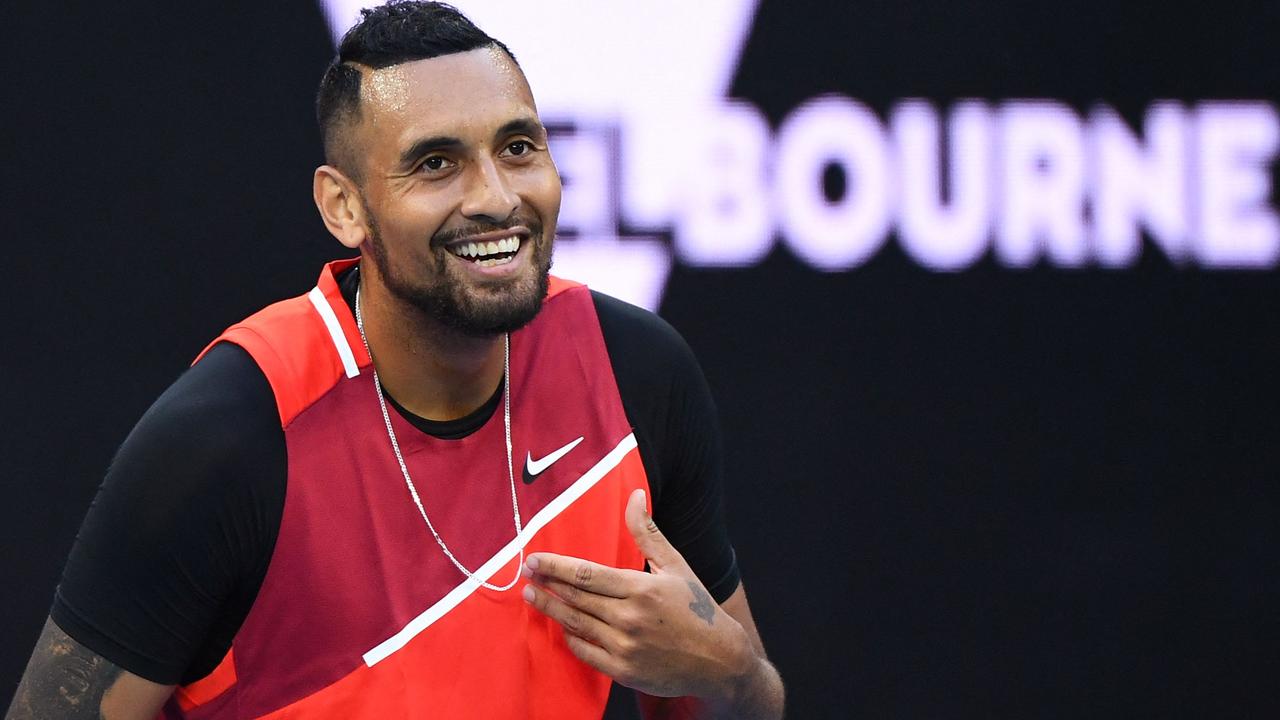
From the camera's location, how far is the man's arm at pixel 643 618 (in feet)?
Answer: 5.54

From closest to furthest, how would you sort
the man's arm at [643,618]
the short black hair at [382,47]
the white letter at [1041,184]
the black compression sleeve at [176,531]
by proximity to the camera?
the black compression sleeve at [176,531] → the man's arm at [643,618] → the short black hair at [382,47] → the white letter at [1041,184]

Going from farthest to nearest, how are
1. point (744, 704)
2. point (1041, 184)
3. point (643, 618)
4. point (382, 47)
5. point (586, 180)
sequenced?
point (1041, 184)
point (586, 180)
point (744, 704)
point (382, 47)
point (643, 618)

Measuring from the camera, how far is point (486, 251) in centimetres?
177

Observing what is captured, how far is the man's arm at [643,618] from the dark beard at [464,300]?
26 cm

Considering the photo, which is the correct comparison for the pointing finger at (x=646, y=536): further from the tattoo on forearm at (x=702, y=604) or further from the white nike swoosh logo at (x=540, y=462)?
the white nike swoosh logo at (x=540, y=462)

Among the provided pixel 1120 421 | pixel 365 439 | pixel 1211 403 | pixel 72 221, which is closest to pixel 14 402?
pixel 72 221

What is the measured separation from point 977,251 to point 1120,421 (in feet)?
1.49

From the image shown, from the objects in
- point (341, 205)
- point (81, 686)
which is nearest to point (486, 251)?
point (341, 205)

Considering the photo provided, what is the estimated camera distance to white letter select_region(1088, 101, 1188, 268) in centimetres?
303

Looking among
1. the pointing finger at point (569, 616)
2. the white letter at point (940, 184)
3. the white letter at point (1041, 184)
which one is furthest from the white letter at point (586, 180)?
the pointing finger at point (569, 616)

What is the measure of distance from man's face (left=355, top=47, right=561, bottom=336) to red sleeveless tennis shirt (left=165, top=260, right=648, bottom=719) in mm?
145

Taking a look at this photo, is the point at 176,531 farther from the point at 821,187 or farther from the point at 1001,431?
the point at 1001,431

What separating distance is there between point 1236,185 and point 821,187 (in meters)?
0.87

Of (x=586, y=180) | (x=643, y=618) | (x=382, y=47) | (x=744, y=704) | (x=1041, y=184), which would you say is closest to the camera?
(x=643, y=618)
